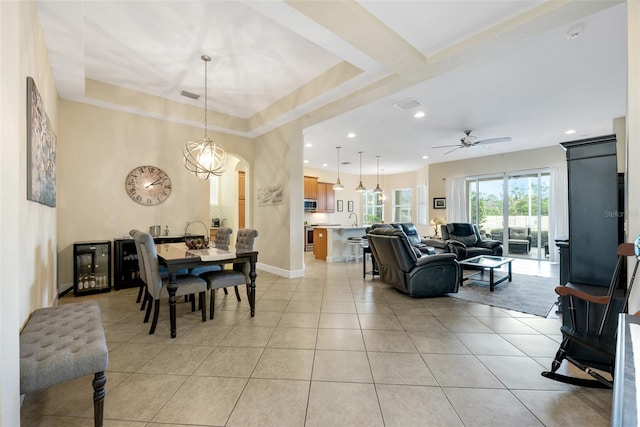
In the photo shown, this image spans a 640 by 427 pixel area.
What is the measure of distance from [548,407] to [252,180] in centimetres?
560

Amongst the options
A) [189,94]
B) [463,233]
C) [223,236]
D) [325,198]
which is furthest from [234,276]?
[325,198]

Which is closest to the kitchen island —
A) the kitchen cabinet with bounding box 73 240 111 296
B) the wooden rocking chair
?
the kitchen cabinet with bounding box 73 240 111 296

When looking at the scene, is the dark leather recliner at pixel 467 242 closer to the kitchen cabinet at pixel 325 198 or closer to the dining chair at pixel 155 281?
the kitchen cabinet at pixel 325 198

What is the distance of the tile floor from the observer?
163 cm

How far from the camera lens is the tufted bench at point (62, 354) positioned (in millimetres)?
1332

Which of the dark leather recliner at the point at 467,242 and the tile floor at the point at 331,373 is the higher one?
the dark leather recliner at the point at 467,242

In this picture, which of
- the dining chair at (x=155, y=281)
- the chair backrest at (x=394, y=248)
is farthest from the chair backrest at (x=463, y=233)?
the dining chair at (x=155, y=281)

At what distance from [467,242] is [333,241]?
3.35 metres

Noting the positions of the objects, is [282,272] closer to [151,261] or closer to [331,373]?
[151,261]

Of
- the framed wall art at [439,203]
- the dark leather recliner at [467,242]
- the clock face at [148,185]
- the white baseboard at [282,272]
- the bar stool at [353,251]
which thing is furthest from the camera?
the framed wall art at [439,203]

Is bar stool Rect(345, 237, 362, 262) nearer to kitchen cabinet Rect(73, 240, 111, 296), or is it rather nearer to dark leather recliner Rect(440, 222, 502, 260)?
dark leather recliner Rect(440, 222, 502, 260)

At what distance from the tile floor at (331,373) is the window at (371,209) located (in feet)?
27.8

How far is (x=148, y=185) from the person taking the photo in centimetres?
473

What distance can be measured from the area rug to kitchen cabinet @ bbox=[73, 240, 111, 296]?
17.5ft
